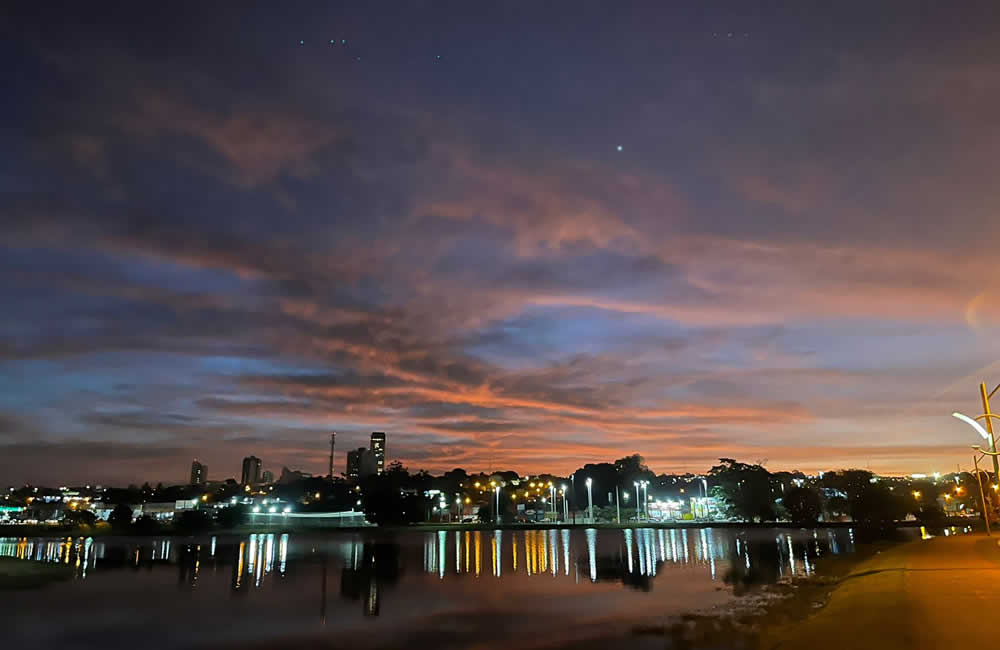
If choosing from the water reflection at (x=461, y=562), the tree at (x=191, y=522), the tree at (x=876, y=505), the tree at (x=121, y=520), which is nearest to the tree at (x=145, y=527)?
the tree at (x=191, y=522)

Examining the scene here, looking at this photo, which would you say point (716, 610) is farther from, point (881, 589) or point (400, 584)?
point (400, 584)

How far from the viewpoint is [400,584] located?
1692 inches

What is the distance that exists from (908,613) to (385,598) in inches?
1035

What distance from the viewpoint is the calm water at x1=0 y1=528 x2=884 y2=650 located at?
87.5 feet

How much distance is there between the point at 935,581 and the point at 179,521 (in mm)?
121542

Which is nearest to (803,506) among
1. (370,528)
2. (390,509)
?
(390,509)

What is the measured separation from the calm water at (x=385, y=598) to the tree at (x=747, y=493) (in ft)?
274

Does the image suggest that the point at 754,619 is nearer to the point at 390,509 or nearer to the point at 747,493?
the point at 390,509

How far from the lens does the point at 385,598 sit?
36.8 metres

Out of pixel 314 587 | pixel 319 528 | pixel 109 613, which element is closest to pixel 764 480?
pixel 319 528

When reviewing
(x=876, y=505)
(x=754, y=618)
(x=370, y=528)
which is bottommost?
(x=370, y=528)

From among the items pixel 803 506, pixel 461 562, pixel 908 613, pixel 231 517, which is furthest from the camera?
pixel 803 506

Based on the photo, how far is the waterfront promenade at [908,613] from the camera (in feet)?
54.2

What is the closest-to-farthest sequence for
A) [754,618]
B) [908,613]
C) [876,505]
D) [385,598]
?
1. [908,613]
2. [754,618]
3. [385,598]
4. [876,505]
